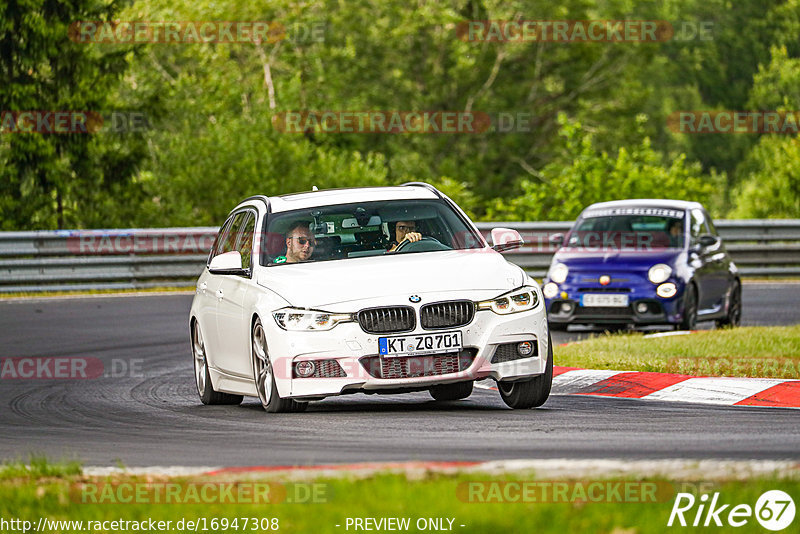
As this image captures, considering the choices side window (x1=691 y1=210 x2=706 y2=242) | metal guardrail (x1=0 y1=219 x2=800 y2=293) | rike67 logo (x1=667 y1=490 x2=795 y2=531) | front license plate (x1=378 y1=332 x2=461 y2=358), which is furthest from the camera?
metal guardrail (x1=0 y1=219 x2=800 y2=293)

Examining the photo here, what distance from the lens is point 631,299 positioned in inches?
→ 707

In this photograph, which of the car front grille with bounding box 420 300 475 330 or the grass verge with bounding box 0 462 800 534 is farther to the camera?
the car front grille with bounding box 420 300 475 330

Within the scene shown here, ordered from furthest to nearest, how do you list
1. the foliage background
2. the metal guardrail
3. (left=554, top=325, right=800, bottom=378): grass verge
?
the foliage background
the metal guardrail
(left=554, top=325, right=800, bottom=378): grass verge

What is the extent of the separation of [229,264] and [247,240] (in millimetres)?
775

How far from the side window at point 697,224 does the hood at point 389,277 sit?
8698 millimetres

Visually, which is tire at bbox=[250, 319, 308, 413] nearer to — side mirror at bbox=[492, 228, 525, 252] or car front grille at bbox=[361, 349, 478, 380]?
car front grille at bbox=[361, 349, 478, 380]

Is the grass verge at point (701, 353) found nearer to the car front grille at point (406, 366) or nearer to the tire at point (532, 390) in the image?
the tire at point (532, 390)

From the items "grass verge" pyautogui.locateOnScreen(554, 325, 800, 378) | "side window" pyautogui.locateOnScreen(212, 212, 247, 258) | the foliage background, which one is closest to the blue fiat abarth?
"grass verge" pyautogui.locateOnScreen(554, 325, 800, 378)

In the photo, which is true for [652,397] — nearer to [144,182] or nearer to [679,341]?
[679,341]

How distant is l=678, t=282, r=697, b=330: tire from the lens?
17969 millimetres

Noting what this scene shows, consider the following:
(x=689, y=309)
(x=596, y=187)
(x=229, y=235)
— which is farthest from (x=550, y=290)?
(x=596, y=187)

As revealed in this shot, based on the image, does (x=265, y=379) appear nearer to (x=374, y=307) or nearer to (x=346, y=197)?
(x=374, y=307)

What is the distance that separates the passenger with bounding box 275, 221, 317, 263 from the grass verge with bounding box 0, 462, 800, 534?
167 inches

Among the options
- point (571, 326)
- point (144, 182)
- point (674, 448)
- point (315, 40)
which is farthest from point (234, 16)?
point (674, 448)
